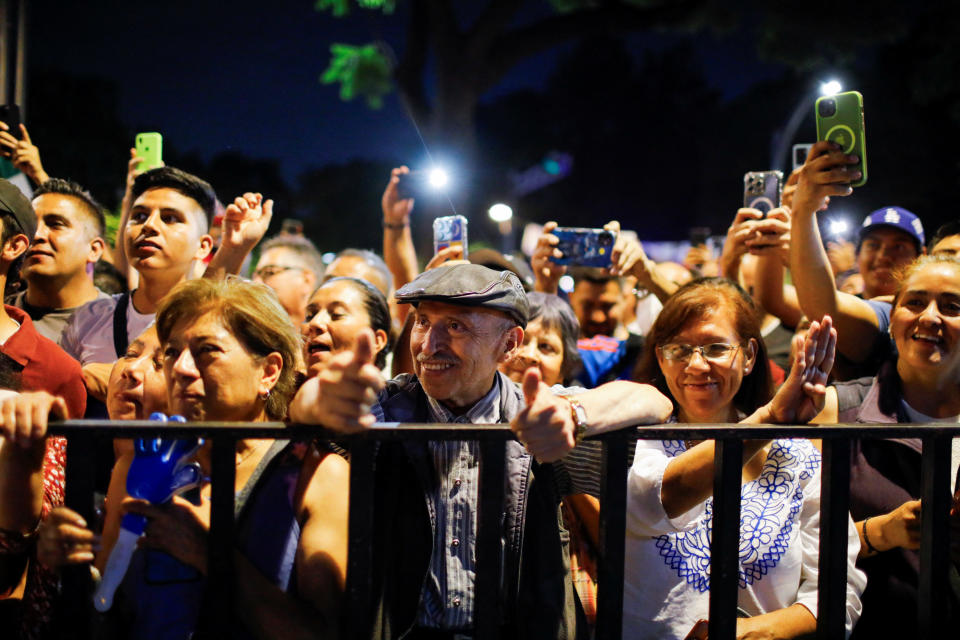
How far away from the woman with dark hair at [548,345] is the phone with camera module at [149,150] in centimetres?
206

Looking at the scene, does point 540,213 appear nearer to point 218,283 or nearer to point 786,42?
point 786,42

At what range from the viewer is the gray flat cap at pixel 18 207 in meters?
2.89

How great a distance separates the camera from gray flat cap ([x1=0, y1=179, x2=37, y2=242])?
289 cm

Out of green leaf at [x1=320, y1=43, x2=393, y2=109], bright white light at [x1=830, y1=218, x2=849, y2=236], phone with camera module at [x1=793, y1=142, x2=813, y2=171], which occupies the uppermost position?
green leaf at [x1=320, y1=43, x2=393, y2=109]

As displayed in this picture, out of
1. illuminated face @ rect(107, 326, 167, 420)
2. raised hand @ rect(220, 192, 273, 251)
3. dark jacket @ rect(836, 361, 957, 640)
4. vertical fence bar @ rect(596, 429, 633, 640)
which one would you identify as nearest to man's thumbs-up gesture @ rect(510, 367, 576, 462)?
vertical fence bar @ rect(596, 429, 633, 640)

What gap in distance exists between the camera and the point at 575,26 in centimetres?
1591

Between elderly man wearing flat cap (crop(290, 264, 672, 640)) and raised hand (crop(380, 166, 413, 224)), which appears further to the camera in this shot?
raised hand (crop(380, 166, 413, 224))

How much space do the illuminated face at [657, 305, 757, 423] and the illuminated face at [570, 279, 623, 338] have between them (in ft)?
6.31

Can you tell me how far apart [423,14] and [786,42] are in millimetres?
7225

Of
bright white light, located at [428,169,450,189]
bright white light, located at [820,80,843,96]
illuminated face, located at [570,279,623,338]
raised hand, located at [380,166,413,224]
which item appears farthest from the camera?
illuminated face, located at [570,279,623,338]

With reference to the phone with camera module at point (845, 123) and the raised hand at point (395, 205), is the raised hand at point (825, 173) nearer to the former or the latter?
the phone with camera module at point (845, 123)

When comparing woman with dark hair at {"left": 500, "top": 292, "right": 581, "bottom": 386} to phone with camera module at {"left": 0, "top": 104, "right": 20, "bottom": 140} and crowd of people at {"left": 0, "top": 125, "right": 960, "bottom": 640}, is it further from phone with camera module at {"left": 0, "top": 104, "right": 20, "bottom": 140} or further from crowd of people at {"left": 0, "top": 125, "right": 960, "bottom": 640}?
phone with camera module at {"left": 0, "top": 104, "right": 20, "bottom": 140}

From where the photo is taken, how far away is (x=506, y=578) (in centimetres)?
208

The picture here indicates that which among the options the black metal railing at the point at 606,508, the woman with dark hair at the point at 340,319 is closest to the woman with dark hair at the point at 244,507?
the black metal railing at the point at 606,508
